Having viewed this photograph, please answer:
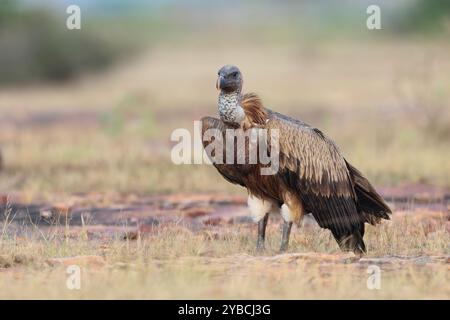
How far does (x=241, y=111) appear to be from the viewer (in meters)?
9.91

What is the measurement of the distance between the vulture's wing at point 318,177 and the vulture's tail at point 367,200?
16cm

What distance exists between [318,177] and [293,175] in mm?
240

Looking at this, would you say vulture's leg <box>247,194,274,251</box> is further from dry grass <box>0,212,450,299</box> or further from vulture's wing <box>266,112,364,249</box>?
vulture's wing <box>266,112,364,249</box>

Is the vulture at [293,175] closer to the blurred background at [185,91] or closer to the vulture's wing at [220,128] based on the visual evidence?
the vulture's wing at [220,128]

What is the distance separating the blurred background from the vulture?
5.41 meters

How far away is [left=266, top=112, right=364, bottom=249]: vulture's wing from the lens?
9.95 metres

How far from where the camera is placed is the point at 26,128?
24.5 metres

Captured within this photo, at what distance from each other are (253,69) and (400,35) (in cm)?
1613

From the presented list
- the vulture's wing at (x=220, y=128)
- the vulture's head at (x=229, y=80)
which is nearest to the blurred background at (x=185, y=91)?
the vulture's wing at (x=220, y=128)

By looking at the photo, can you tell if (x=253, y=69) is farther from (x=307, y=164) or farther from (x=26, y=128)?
(x=307, y=164)

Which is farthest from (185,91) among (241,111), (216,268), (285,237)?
(216,268)
